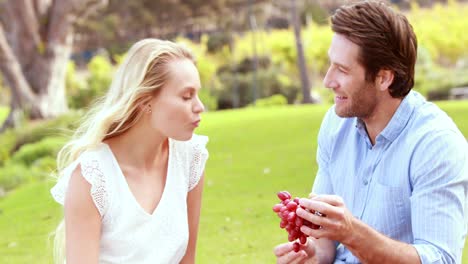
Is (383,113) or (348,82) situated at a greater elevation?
(348,82)

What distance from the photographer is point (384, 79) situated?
2.93 metres

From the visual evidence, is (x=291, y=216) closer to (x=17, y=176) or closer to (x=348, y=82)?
(x=348, y=82)

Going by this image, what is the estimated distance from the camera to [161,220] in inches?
125

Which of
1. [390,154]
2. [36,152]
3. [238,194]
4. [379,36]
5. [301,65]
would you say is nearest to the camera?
[379,36]

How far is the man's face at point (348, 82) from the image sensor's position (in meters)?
2.92

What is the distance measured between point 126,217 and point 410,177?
39.8 inches

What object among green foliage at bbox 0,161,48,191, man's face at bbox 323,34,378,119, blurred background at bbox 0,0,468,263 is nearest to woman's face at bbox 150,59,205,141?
man's face at bbox 323,34,378,119

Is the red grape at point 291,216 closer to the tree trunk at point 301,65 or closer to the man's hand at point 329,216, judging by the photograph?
the man's hand at point 329,216

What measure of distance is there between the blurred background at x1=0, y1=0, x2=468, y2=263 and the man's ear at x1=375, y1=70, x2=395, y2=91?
2.01 metres

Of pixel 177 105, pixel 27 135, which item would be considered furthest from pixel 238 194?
pixel 27 135

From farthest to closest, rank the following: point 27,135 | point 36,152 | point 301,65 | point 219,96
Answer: point 219,96 → point 301,65 → point 27,135 → point 36,152

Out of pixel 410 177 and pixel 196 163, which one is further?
pixel 196 163

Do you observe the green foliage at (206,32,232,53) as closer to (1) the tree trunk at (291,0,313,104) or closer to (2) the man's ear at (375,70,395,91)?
(1) the tree trunk at (291,0,313,104)

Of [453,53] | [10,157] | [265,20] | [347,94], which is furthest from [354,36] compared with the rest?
[265,20]
